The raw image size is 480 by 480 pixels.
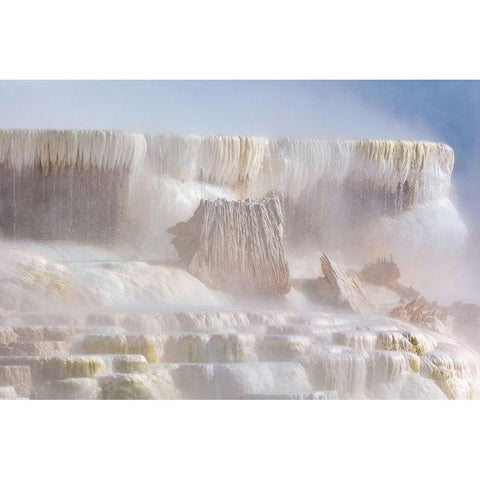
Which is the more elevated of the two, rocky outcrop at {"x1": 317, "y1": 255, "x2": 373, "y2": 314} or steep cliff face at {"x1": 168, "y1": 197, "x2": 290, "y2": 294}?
steep cliff face at {"x1": 168, "y1": 197, "x2": 290, "y2": 294}

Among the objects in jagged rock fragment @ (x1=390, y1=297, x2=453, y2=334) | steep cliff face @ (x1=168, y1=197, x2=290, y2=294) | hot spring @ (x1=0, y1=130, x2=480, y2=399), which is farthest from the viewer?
jagged rock fragment @ (x1=390, y1=297, x2=453, y2=334)

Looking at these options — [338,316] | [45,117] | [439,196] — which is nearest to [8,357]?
[45,117]

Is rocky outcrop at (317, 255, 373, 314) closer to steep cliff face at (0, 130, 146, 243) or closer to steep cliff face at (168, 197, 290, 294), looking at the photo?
steep cliff face at (168, 197, 290, 294)

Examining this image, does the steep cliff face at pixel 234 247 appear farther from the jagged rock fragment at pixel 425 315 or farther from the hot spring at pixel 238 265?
the jagged rock fragment at pixel 425 315

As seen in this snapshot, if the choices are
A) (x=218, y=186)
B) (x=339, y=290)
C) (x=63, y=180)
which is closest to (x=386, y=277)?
(x=339, y=290)

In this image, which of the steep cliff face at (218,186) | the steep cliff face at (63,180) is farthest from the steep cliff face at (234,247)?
the steep cliff face at (63,180)

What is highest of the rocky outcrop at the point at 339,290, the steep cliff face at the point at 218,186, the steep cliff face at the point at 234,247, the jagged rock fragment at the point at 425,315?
the steep cliff face at the point at 218,186

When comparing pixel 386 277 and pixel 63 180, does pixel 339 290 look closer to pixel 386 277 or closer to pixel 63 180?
pixel 386 277

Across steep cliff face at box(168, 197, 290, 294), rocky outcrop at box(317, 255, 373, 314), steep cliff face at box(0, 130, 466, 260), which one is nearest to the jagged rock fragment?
rocky outcrop at box(317, 255, 373, 314)
